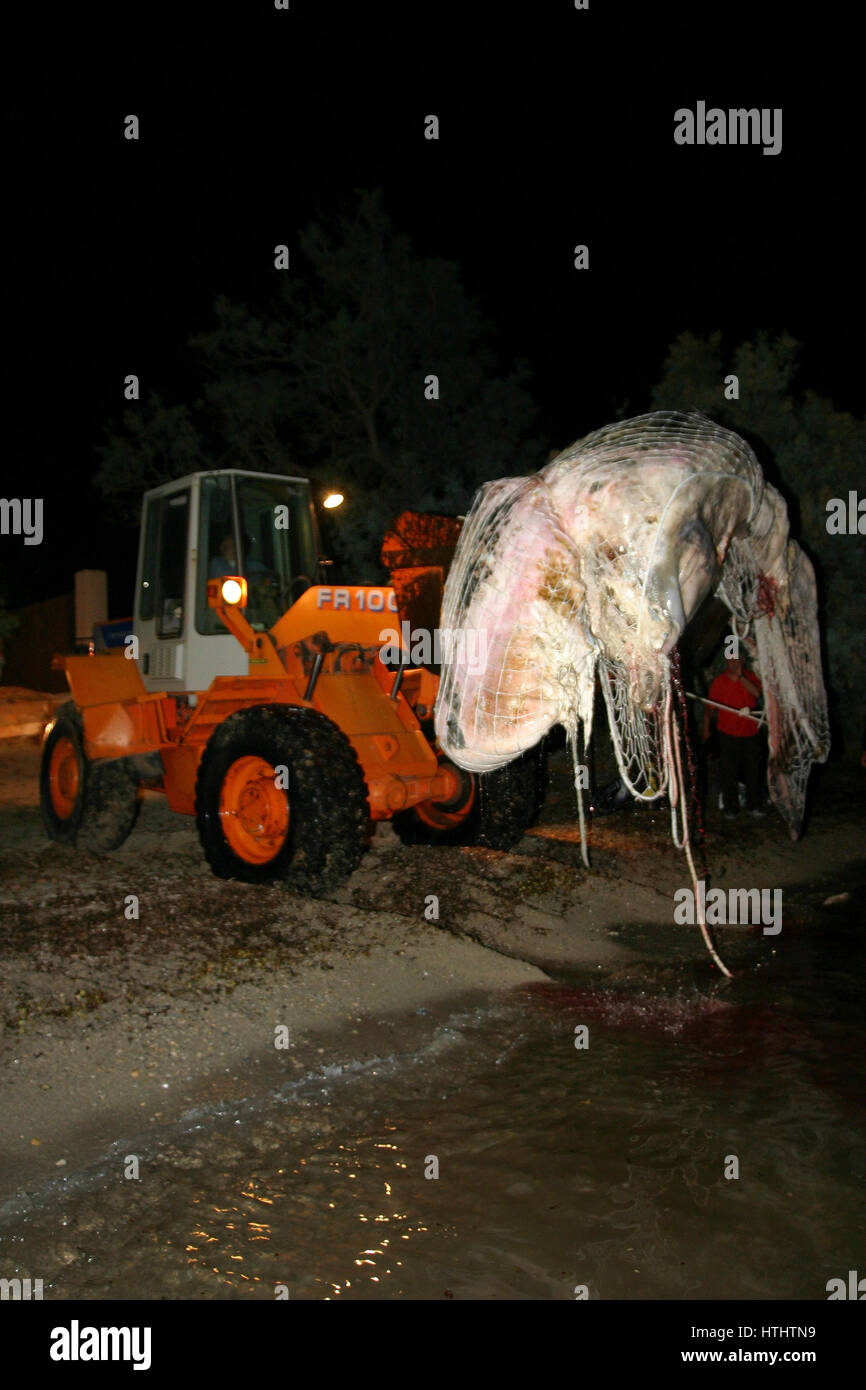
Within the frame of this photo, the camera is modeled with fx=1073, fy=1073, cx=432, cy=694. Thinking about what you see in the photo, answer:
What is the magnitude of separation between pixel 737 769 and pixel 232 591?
6352 mm

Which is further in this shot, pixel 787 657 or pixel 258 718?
pixel 258 718

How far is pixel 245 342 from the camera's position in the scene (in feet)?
69.5

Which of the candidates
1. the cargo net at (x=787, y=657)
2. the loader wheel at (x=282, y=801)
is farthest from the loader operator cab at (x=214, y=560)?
the cargo net at (x=787, y=657)

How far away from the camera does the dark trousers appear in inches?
462

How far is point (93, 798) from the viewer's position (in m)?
9.58

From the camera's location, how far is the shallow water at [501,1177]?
349cm

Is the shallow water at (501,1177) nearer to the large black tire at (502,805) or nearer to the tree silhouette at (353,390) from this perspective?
the large black tire at (502,805)

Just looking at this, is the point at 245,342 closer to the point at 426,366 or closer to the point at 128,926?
the point at 426,366

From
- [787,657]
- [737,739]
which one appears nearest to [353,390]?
[737,739]

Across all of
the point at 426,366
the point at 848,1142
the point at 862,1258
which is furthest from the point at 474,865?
the point at 426,366

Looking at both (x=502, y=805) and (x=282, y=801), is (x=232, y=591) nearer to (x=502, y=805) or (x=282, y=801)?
(x=282, y=801)

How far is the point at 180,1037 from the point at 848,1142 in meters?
3.09

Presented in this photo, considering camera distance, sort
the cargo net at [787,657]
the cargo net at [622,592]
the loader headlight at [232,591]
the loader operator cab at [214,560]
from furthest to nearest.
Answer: the loader operator cab at [214,560] → the loader headlight at [232,591] → the cargo net at [787,657] → the cargo net at [622,592]

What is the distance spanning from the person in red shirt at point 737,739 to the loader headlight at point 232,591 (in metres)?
5.38
